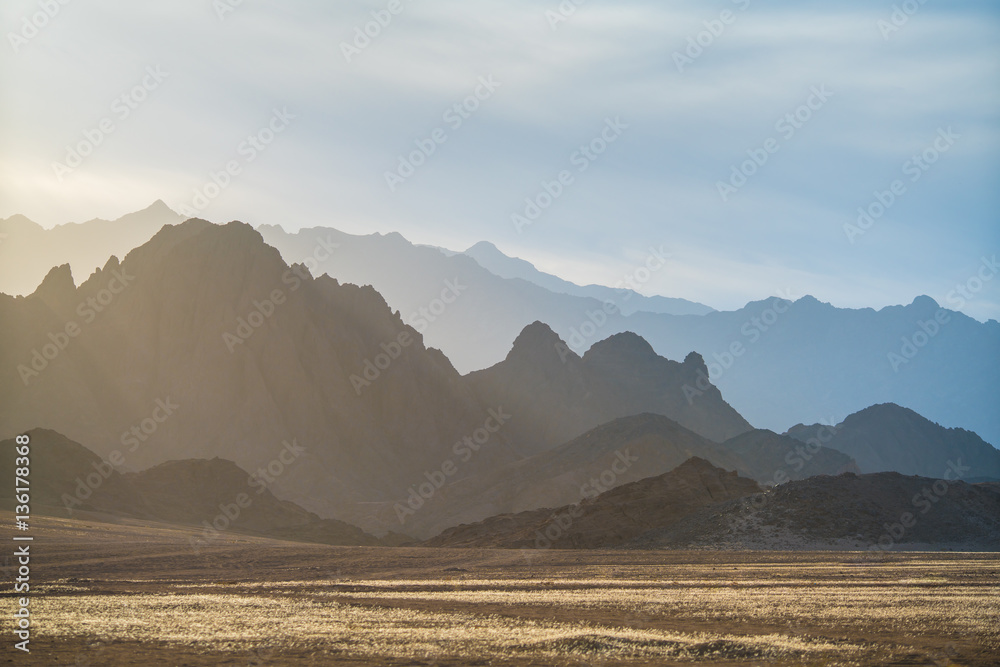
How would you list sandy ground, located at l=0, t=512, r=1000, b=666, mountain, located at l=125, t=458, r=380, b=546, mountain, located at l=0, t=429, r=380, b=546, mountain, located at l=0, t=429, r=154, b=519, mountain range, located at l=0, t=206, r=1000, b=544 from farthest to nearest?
mountain range, located at l=0, t=206, r=1000, b=544 → mountain, located at l=125, t=458, r=380, b=546 → mountain, located at l=0, t=429, r=380, b=546 → mountain, located at l=0, t=429, r=154, b=519 → sandy ground, located at l=0, t=512, r=1000, b=666

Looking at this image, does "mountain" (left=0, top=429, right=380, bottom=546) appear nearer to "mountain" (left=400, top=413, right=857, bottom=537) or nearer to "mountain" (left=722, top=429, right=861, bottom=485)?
"mountain" (left=400, top=413, right=857, bottom=537)

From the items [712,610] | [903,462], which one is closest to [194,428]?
[712,610]

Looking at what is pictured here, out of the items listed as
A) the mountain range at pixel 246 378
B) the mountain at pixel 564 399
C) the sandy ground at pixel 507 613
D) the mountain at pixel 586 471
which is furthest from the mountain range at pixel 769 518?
the mountain at pixel 564 399

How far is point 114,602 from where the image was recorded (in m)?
28.1

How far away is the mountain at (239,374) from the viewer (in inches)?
5300

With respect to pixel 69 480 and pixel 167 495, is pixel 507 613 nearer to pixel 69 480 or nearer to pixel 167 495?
pixel 69 480

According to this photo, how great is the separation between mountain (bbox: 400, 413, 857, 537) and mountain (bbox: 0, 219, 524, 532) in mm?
9448

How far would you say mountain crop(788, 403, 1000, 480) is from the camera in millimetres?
186250

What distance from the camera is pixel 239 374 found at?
152125 mm

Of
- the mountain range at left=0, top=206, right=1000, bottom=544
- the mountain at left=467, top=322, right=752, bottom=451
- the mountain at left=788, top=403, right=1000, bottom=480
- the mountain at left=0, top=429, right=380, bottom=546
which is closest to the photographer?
the mountain at left=0, top=429, right=380, bottom=546

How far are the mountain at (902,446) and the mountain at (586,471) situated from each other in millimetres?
45783

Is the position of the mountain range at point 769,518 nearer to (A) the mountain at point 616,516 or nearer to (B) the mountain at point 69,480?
(A) the mountain at point 616,516

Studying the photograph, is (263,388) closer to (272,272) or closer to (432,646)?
(272,272)

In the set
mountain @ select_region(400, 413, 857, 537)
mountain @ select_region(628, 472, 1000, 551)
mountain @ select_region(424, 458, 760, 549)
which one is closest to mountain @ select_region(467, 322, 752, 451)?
mountain @ select_region(400, 413, 857, 537)
